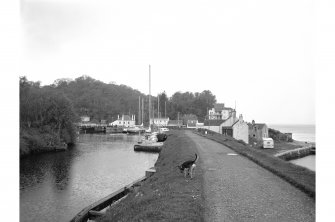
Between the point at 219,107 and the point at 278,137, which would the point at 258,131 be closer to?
the point at 278,137

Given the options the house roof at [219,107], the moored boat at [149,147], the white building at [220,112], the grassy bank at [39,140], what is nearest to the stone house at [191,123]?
the white building at [220,112]

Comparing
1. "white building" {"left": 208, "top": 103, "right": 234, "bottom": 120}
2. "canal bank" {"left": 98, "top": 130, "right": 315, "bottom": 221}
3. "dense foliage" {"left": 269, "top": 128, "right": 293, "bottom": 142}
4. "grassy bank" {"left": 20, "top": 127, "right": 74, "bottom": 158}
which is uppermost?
"white building" {"left": 208, "top": 103, "right": 234, "bottom": 120}

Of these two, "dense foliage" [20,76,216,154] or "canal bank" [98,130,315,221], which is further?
"dense foliage" [20,76,216,154]

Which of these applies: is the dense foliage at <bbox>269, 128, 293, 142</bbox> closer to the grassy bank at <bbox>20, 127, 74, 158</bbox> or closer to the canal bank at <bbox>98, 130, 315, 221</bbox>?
the grassy bank at <bbox>20, 127, 74, 158</bbox>

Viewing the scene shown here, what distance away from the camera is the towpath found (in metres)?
4.04

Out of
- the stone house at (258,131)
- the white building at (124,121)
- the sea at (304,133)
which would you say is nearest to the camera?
the sea at (304,133)

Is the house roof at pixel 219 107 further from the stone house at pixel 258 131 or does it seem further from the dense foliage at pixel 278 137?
the stone house at pixel 258 131

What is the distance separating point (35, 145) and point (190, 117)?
41841 mm

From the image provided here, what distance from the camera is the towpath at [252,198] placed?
404 cm

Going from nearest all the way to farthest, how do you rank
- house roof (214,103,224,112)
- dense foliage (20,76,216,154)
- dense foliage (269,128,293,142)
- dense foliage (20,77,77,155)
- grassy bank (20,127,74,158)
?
grassy bank (20,127,74,158) < dense foliage (20,77,77,155) < dense foliage (20,76,216,154) < dense foliage (269,128,293,142) < house roof (214,103,224,112)

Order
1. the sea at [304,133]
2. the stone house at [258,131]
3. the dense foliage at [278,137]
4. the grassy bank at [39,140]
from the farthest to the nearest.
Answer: the dense foliage at [278,137] → the stone house at [258,131] → the grassy bank at [39,140] → the sea at [304,133]

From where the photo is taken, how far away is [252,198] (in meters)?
4.89

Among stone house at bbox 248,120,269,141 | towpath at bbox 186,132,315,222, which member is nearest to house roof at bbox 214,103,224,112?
stone house at bbox 248,120,269,141

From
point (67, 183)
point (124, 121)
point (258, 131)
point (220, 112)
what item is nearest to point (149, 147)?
point (67, 183)
